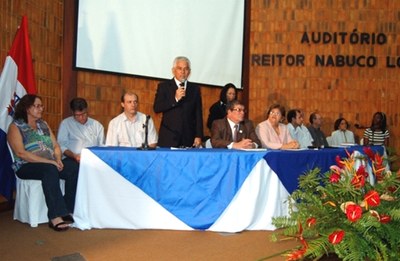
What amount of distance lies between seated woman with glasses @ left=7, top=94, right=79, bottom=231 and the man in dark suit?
0.87 metres

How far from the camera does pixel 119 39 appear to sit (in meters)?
5.91

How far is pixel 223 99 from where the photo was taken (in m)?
5.77

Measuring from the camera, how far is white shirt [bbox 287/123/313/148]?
5879 mm

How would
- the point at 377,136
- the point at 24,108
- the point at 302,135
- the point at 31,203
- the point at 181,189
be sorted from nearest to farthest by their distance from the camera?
the point at 181,189 → the point at 31,203 → the point at 24,108 → the point at 302,135 → the point at 377,136

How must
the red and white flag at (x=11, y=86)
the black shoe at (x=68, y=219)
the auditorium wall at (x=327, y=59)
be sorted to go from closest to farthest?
the black shoe at (x=68, y=219) < the red and white flag at (x=11, y=86) < the auditorium wall at (x=327, y=59)

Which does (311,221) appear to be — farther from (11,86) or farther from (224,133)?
(11,86)

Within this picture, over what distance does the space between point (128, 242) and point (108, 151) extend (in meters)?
0.73

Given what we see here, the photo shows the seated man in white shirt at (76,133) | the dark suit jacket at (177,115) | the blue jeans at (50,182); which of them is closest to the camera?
the blue jeans at (50,182)

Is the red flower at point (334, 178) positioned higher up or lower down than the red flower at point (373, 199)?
higher up

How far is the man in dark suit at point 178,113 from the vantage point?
4314 millimetres

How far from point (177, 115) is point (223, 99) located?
151cm

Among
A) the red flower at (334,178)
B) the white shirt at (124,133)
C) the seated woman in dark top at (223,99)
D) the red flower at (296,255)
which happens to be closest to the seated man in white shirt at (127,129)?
the white shirt at (124,133)

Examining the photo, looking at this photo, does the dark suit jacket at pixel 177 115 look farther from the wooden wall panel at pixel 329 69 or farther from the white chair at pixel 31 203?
the wooden wall panel at pixel 329 69

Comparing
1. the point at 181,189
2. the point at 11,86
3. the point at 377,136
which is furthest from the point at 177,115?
the point at 377,136
